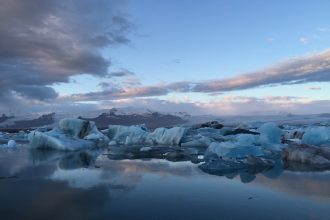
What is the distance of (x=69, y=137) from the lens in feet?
61.6

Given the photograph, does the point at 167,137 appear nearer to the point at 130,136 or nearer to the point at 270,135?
the point at 130,136

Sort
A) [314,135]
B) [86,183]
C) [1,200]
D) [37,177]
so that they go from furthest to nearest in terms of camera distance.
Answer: [314,135] → [37,177] → [86,183] → [1,200]

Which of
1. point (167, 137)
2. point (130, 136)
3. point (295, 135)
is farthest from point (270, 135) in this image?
point (130, 136)

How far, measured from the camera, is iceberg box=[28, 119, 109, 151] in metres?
17.3

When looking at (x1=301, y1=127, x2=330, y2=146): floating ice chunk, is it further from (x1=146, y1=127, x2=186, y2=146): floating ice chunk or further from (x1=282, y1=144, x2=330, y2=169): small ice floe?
(x1=146, y1=127, x2=186, y2=146): floating ice chunk

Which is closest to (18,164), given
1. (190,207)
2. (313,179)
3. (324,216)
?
(190,207)

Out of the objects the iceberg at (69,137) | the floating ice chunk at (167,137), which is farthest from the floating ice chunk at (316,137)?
the iceberg at (69,137)

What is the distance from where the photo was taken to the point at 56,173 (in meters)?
9.50

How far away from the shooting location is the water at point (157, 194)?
5457 mm

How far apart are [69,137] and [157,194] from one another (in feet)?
42.3

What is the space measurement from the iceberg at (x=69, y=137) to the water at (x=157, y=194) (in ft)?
23.5

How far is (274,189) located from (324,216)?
1.93m

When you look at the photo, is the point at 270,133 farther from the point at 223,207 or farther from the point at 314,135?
the point at 223,207

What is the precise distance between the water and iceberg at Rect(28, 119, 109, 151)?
7.16 metres
